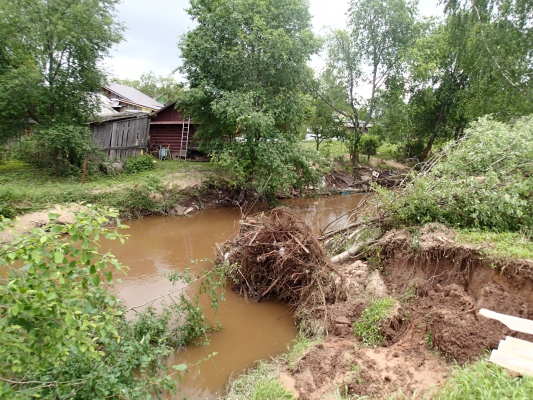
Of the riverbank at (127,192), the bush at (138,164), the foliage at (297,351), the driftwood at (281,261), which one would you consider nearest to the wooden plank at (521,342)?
the foliage at (297,351)

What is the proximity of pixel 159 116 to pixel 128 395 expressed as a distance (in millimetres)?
18611

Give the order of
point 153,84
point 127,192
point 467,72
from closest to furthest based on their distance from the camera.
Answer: point 127,192 < point 467,72 < point 153,84

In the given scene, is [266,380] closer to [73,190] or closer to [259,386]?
[259,386]

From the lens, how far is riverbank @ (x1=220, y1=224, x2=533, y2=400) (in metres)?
3.51

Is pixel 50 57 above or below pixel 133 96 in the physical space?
below

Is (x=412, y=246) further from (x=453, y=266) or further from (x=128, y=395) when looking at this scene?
(x=128, y=395)

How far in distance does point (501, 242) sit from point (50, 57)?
15.2 m

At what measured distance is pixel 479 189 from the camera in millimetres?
5609

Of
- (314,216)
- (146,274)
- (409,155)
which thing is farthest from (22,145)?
(409,155)

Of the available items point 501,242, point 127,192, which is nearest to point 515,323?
point 501,242

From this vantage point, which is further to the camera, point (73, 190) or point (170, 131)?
point (170, 131)

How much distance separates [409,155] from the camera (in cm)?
2323

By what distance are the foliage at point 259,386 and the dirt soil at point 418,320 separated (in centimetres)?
18

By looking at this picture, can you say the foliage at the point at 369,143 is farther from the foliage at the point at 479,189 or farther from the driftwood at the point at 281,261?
the driftwood at the point at 281,261
